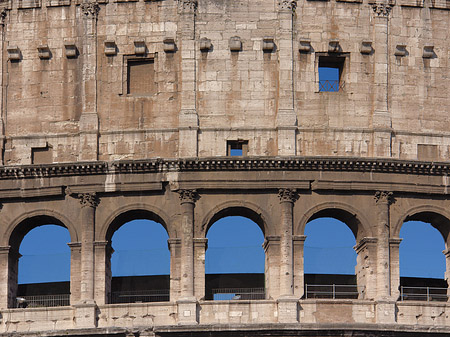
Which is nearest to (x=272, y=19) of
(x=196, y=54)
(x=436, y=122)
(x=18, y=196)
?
(x=196, y=54)

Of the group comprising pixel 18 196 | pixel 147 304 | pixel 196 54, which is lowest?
pixel 147 304

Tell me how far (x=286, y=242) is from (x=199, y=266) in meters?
2.65

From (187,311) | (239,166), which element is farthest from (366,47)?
(187,311)

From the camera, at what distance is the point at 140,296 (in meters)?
56.3

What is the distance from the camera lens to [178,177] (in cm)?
5334

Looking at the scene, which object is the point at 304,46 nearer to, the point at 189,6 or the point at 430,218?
the point at 189,6

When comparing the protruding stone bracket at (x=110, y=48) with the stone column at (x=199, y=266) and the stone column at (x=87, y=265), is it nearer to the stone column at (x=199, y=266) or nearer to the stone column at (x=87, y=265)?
the stone column at (x=87, y=265)

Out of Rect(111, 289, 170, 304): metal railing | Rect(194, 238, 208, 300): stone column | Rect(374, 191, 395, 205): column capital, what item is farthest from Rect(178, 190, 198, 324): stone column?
Rect(374, 191, 395, 205): column capital

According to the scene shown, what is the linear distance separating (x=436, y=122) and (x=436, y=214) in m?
2.84

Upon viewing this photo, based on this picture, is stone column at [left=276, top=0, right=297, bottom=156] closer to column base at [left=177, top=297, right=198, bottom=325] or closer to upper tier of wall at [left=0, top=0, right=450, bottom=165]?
upper tier of wall at [left=0, top=0, right=450, bottom=165]

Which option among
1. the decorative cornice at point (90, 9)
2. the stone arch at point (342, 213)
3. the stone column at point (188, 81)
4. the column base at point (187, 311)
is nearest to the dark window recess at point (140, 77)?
the stone column at point (188, 81)

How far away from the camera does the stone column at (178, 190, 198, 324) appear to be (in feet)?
171

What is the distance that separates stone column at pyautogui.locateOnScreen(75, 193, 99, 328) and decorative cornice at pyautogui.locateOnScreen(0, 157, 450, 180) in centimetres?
93

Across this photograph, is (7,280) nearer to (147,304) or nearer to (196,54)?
(147,304)
